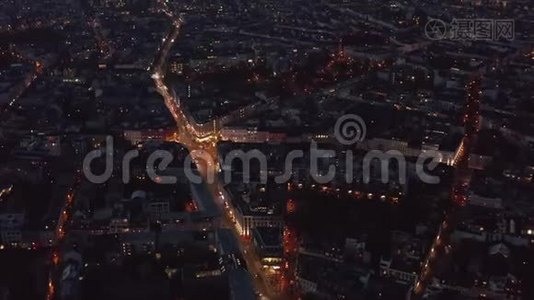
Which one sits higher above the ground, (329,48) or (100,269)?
(329,48)

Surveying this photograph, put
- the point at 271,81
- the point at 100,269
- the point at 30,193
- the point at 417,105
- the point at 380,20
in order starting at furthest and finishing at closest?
the point at 380,20
the point at 271,81
the point at 417,105
the point at 30,193
the point at 100,269

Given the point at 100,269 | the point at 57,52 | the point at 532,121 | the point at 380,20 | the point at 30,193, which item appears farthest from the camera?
the point at 380,20

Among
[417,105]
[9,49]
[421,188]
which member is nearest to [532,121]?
[417,105]

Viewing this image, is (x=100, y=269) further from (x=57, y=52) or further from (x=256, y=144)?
(x=57, y=52)

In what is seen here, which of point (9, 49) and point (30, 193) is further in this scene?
point (9, 49)

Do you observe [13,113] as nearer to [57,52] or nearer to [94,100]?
[94,100]

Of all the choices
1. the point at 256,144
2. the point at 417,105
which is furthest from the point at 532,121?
the point at 256,144
